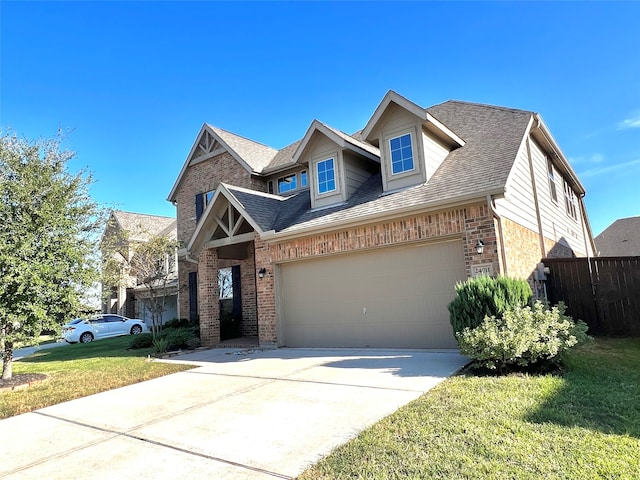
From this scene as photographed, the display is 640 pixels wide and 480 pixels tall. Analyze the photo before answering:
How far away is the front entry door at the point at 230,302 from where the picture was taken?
14.9 meters

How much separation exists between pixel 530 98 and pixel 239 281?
12.4 metres

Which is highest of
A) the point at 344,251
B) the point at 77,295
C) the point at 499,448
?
the point at 344,251

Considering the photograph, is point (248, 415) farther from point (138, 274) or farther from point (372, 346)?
point (138, 274)

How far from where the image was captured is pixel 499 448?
347cm

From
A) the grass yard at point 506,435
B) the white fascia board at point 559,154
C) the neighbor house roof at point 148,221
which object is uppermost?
the neighbor house roof at point 148,221

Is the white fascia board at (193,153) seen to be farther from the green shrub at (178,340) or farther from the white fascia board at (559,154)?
the white fascia board at (559,154)

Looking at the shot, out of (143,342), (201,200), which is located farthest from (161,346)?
(201,200)

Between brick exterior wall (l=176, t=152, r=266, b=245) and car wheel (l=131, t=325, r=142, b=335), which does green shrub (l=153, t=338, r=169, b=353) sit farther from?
car wheel (l=131, t=325, r=142, b=335)

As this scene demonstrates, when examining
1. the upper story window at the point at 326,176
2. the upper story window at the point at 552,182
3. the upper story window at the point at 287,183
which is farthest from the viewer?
the upper story window at the point at 287,183

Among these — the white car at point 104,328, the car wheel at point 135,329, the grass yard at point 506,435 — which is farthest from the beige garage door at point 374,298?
the car wheel at point 135,329

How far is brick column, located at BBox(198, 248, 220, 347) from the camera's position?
42.7ft

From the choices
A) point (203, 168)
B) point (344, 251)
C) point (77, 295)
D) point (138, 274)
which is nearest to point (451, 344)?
point (344, 251)

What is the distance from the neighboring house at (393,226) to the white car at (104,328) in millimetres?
10105

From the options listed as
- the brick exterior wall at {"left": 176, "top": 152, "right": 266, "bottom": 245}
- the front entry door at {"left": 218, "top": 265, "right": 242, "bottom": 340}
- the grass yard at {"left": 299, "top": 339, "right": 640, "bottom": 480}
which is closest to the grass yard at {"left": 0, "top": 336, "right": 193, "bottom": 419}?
the front entry door at {"left": 218, "top": 265, "right": 242, "bottom": 340}
